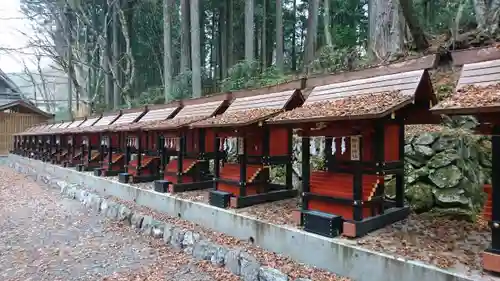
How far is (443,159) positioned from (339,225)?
236 centimetres

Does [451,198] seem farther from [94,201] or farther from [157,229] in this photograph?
[94,201]

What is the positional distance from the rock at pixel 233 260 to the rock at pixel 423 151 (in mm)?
3339

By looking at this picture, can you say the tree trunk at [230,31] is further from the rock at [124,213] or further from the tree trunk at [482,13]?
the rock at [124,213]

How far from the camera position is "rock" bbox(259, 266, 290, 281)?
3.86 m

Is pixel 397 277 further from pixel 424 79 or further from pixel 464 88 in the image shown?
pixel 424 79

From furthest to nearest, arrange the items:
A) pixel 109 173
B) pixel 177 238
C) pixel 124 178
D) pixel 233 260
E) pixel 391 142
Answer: pixel 109 173 < pixel 124 178 < pixel 177 238 < pixel 391 142 < pixel 233 260

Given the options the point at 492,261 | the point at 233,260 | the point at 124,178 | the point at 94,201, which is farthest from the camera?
the point at 124,178

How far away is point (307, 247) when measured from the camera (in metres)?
4.29

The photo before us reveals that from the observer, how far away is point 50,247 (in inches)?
230

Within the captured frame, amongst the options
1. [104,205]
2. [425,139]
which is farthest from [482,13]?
[104,205]

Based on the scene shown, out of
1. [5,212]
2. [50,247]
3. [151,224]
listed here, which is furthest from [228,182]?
[5,212]

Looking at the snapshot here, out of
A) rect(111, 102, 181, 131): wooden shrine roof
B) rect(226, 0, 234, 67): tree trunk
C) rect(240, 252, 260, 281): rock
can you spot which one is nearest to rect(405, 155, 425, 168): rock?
rect(240, 252, 260, 281): rock

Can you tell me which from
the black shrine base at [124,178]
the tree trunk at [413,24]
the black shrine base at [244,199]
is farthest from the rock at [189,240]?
the tree trunk at [413,24]

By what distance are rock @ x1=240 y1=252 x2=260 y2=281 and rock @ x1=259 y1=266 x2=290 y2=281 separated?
97mm
